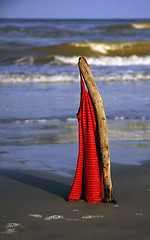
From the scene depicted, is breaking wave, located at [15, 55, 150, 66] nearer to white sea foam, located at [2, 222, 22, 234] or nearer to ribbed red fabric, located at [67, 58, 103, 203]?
ribbed red fabric, located at [67, 58, 103, 203]

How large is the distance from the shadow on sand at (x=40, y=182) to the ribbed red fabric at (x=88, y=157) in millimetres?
359

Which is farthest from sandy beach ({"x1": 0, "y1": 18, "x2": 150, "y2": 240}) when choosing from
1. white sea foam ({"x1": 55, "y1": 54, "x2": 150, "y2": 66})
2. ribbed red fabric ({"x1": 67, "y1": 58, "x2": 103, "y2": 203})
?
white sea foam ({"x1": 55, "y1": 54, "x2": 150, "y2": 66})

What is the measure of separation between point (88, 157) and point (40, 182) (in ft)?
3.31

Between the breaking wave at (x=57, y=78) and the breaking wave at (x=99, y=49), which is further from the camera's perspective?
the breaking wave at (x=99, y=49)

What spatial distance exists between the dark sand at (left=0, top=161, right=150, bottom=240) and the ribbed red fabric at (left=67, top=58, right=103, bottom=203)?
4.6 inches

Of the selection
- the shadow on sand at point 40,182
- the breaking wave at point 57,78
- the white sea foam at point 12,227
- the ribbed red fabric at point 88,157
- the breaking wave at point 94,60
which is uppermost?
the breaking wave at point 94,60

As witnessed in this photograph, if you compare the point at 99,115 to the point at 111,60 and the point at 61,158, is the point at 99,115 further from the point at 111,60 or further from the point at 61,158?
the point at 111,60

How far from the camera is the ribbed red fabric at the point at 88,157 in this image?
3834 mm

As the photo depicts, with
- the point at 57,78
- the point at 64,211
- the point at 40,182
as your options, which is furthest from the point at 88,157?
the point at 57,78

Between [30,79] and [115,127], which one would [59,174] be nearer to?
[115,127]

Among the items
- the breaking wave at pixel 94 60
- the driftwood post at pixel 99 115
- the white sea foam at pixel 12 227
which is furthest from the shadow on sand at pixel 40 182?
the breaking wave at pixel 94 60

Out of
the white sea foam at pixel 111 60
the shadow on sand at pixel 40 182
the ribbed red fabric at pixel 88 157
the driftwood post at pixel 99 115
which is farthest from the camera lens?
the white sea foam at pixel 111 60

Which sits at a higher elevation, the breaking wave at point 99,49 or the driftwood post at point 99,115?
the breaking wave at point 99,49

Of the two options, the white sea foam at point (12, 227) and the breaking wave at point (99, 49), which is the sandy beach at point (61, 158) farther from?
the breaking wave at point (99, 49)
